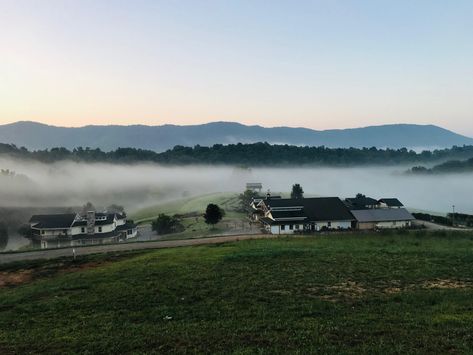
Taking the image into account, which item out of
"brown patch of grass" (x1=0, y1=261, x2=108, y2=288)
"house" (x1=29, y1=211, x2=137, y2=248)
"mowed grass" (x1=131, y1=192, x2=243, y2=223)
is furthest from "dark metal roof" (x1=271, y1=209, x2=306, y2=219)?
"brown patch of grass" (x1=0, y1=261, x2=108, y2=288)

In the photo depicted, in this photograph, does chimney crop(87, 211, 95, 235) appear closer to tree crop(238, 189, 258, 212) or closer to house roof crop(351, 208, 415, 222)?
tree crop(238, 189, 258, 212)

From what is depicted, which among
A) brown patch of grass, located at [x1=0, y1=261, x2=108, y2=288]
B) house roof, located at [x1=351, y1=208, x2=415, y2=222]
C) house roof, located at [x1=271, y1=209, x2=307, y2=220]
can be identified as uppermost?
brown patch of grass, located at [x1=0, y1=261, x2=108, y2=288]

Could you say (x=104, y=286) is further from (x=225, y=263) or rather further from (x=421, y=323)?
(x=421, y=323)

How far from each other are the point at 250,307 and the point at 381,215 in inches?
2176

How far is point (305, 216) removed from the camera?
61.9 m

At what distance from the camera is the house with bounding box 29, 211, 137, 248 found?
65188 mm

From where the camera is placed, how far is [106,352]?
1186 centimetres

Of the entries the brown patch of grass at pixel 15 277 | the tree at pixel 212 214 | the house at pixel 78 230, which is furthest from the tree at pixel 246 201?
the brown patch of grass at pixel 15 277

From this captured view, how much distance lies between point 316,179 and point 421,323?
614 ft


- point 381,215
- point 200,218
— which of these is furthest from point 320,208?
point 200,218

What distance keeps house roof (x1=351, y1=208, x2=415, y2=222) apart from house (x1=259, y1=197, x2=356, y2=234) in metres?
1.97

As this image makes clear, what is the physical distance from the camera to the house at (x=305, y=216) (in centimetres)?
5947

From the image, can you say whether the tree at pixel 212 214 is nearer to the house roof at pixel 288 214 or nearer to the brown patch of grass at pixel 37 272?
the house roof at pixel 288 214

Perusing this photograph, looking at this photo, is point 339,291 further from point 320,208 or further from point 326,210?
point 320,208
